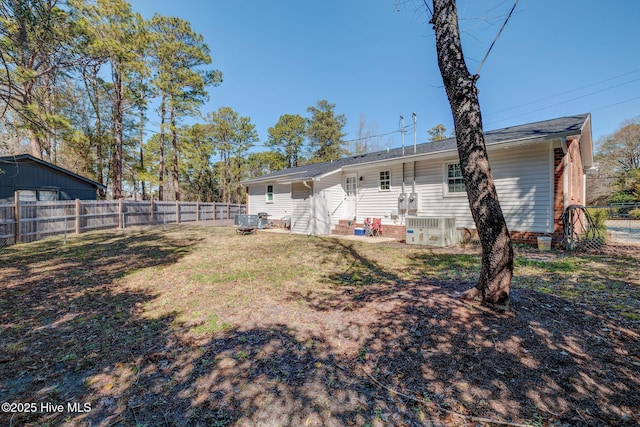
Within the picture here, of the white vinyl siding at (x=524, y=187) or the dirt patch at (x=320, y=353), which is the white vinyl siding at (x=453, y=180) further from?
the dirt patch at (x=320, y=353)

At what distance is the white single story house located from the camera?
25.8ft

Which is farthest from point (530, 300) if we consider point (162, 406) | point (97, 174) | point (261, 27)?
point (97, 174)

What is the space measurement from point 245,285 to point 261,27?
12.3 m

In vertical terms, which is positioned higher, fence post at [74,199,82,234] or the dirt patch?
fence post at [74,199,82,234]

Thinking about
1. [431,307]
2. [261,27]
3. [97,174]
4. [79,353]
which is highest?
[261,27]

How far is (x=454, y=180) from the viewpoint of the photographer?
9.84 metres

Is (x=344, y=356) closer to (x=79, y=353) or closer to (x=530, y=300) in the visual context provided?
(x=530, y=300)

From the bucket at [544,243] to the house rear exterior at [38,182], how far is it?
20.0 m

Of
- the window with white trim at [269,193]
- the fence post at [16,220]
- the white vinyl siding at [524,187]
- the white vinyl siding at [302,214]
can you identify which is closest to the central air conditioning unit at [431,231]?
the white vinyl siding at [524,187]

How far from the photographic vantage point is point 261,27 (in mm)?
12188

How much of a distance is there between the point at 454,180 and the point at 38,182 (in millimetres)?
19884

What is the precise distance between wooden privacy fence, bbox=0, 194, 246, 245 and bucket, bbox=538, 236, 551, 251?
15819 mm

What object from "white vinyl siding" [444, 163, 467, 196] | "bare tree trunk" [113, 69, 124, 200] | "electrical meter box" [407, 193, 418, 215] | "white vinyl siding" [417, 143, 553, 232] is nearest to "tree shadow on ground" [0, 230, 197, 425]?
"electrical meter box" [407, 193, 418, 215]

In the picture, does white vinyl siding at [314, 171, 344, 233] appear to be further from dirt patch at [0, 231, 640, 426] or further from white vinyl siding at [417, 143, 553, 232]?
dirt patch at [0, 231, 640, 426]
